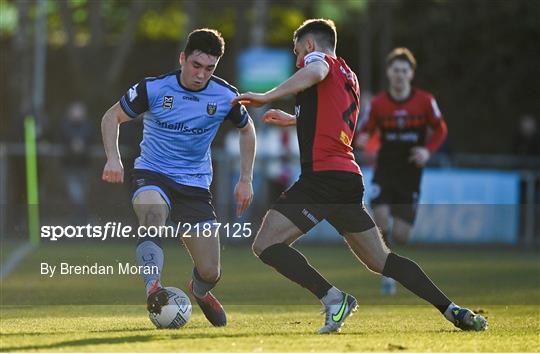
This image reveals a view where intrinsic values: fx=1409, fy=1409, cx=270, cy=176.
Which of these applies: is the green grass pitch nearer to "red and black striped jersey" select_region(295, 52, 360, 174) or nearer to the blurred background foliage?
"red and black striped jersey" select_region(295, 52, 360, 174)

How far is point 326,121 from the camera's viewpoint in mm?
9492

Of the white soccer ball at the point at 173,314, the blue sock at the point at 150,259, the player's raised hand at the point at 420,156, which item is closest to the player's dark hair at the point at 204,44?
the blue sock at the point at 150,259

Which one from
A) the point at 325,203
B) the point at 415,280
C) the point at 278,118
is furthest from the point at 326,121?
the point at 415,280

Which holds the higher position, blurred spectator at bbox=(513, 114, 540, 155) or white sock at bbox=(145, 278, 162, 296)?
white sock at bbox=(145, 278, 162, 296)

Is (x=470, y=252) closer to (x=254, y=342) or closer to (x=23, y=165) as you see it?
(x=23, y=165)

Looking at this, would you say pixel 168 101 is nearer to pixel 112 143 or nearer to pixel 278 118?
pixel 112 143

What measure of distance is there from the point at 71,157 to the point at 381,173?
Result: 384 inches

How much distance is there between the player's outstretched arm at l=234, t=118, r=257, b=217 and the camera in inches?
387

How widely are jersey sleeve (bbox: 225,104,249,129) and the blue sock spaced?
1.07m

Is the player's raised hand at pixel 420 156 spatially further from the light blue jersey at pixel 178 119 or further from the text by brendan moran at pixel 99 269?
the text by brendan moran at pixel 99 269

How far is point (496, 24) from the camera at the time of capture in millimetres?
34156

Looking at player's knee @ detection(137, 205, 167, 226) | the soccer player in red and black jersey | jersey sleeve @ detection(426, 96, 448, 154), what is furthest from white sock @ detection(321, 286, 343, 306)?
jersey sleeve @ detection(426, 96, 448, 154)

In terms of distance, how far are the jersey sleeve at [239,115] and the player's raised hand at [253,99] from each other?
0.52 metres

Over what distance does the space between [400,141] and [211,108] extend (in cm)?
498
